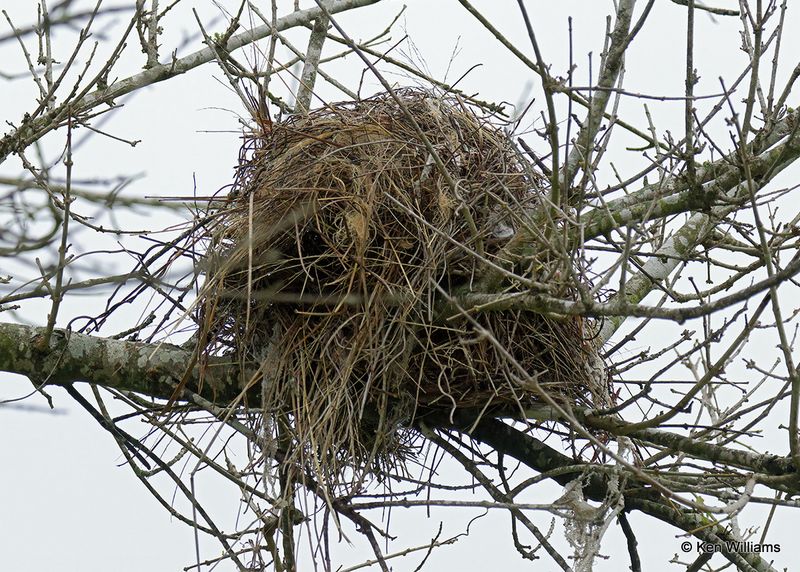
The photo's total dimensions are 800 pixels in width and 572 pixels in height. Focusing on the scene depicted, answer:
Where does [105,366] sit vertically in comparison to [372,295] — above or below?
above

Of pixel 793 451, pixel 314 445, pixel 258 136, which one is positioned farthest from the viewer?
pixel 258 136

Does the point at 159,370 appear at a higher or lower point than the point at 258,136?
lower

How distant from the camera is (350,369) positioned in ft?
8.46

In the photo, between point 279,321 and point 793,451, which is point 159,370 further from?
point 793,451

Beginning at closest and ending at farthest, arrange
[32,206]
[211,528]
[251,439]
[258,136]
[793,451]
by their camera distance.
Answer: [32,206], [793,451], [251,439], [211,528], [258,136]

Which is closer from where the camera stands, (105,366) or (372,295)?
(372,295)

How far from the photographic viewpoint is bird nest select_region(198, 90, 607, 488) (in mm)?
2633

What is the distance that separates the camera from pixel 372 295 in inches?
104

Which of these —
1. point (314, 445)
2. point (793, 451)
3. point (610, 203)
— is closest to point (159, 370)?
point (314, 445)

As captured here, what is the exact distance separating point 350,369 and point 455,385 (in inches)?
13.0

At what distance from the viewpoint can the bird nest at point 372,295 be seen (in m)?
2.63

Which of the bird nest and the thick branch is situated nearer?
the bird nest

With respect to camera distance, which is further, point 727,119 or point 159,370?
point 159,370

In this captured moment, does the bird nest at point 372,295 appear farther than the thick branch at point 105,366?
No
